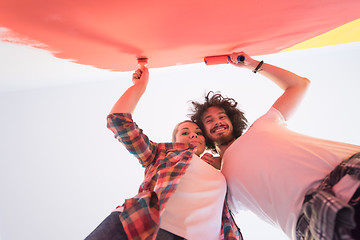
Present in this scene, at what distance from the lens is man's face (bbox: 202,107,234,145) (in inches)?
45.0

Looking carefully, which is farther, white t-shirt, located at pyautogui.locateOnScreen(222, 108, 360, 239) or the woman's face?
the woman's face

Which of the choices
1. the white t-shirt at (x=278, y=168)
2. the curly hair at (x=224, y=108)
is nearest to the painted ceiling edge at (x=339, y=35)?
the curly hair at (x=224, y=108)

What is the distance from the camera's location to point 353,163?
581 mm

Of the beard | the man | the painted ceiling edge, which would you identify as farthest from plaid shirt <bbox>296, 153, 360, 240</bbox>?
the painted ceiling edge

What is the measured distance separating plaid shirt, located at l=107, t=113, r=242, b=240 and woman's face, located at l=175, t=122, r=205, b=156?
13 centimetres

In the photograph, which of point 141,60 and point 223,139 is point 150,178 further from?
point 141,60

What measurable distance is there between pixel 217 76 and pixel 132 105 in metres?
1.50

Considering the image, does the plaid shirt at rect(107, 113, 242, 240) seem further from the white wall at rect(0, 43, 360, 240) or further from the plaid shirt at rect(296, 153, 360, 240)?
the white wall at rect(0, 43, 360, 240)

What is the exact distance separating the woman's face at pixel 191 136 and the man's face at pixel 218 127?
58 mm

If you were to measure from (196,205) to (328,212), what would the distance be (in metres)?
0.40

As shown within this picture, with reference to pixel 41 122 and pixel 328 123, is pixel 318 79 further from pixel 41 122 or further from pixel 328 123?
pixel 41 122

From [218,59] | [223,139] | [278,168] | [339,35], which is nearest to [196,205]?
[278,168]

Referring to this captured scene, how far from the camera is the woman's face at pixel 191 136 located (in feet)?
3.65

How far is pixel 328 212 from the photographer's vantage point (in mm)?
507
